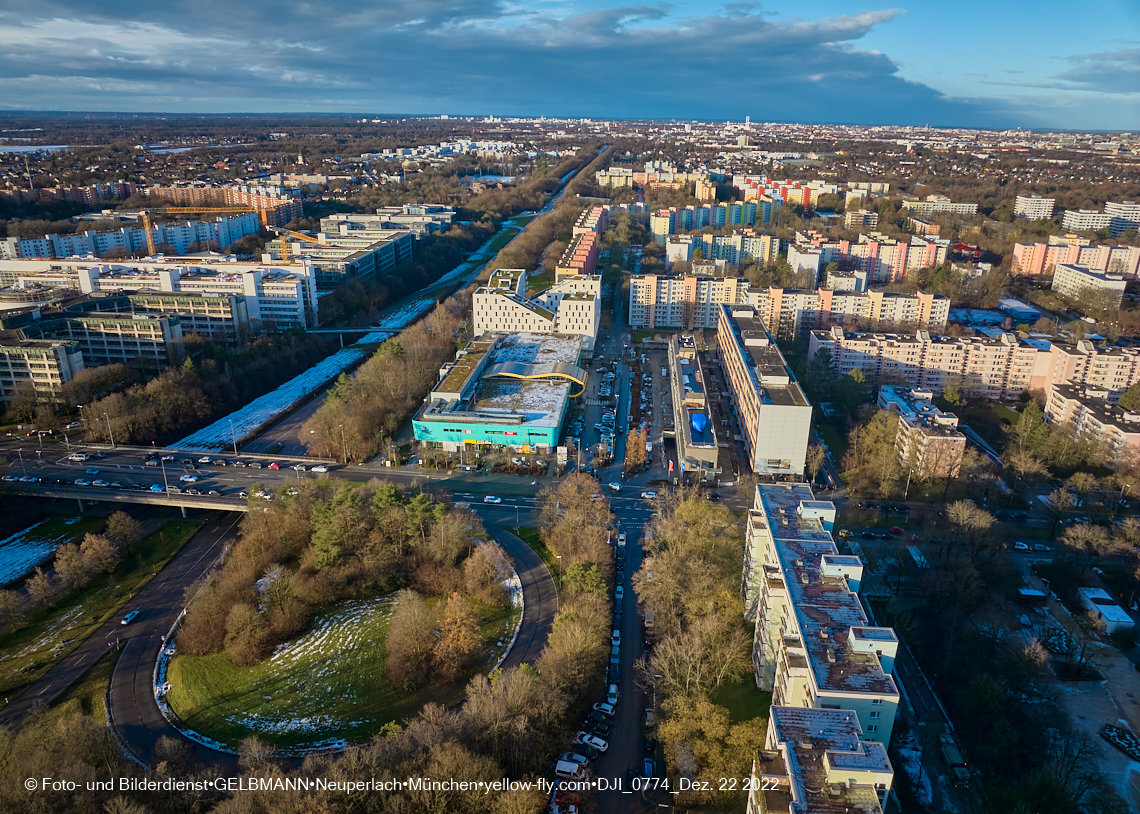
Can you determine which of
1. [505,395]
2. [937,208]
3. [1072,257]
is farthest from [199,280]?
[937,208]

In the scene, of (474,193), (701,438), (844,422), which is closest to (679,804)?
(701,438)

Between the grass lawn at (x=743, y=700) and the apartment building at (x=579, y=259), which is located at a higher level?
the apartment building at (x=579, y=259)

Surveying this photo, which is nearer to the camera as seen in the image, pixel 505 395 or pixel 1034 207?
pixel 505 395

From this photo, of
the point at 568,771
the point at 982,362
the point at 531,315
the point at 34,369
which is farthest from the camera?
the point at 531,315

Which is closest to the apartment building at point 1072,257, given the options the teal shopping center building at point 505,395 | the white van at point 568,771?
the teal shopping center building at point 505,395

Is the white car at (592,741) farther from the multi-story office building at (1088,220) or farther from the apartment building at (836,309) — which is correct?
the multi-story office building at (1088,220)

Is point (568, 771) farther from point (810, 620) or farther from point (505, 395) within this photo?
point (505, 395)

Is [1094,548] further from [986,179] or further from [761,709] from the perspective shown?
[986,179]
